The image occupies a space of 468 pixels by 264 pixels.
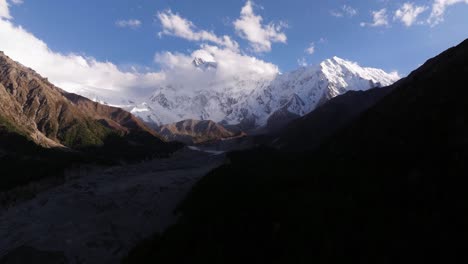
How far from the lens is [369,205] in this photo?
4562 centimetres

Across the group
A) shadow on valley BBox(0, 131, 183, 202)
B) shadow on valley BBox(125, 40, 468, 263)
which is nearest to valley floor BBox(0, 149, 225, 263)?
shadow on valley BBox(0, 131, 183, 202)

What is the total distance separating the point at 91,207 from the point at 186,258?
64.8m

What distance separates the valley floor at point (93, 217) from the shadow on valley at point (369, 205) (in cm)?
1463

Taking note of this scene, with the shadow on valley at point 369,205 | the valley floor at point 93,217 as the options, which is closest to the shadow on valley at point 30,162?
the valley floor at point 93,217

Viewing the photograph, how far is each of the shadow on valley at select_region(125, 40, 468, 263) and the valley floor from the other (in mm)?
14631

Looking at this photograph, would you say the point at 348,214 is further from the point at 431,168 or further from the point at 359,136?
the point at 359,136

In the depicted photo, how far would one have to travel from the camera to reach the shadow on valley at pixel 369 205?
36.8 meters

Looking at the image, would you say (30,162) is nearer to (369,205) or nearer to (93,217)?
(93,217)

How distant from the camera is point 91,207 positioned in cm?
10081

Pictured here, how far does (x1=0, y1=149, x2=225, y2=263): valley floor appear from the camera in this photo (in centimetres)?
6869

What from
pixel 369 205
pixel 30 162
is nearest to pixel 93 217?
pixel 369 205

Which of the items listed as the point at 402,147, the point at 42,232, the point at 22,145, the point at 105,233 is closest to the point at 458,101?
the point at 402,147

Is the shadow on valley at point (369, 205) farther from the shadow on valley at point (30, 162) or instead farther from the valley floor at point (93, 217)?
the shadow on valley at point (30, 162)

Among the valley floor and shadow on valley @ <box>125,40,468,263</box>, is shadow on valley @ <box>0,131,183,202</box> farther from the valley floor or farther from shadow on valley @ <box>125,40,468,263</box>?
shadow on valley @ <box>125,40,468,263</box>
